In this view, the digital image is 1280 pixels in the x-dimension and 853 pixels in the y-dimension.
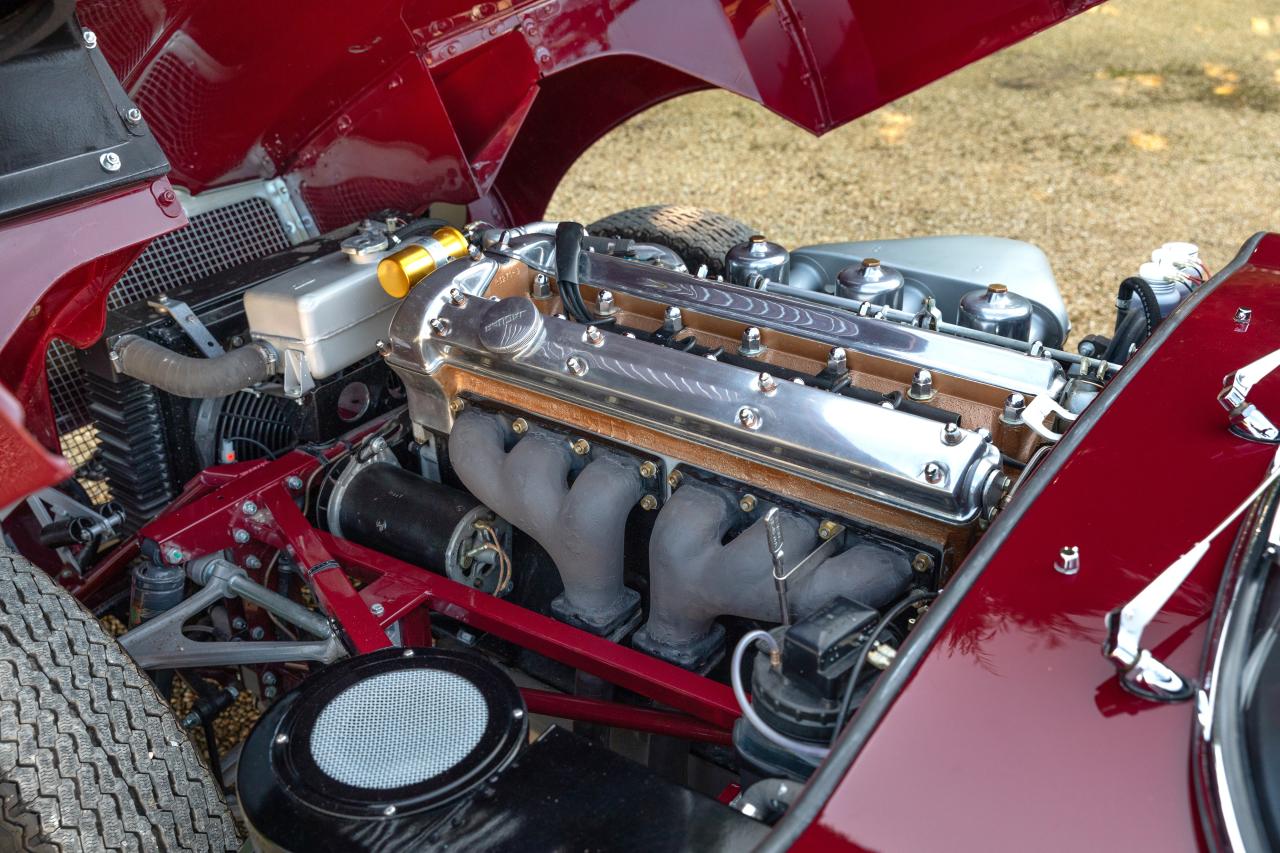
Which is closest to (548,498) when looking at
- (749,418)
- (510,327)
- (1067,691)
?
(510,327)

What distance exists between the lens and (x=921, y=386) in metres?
1.64

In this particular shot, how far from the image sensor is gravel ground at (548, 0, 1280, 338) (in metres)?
4.66

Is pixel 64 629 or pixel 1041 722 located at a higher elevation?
pixel 64 629

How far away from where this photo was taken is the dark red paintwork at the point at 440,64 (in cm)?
A: 206

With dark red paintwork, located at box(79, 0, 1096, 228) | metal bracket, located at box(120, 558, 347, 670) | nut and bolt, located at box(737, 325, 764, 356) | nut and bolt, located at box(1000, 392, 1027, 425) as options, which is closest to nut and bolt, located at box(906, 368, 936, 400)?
nut and bolt, located at box(1000, 392, 1027, 425)

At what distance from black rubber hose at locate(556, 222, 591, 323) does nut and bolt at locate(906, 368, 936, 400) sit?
58cm

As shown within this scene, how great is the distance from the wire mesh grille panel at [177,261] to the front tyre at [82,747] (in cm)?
77

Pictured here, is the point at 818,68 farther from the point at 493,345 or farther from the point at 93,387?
the point at 93,387

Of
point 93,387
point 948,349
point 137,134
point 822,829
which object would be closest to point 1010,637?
point 822,829

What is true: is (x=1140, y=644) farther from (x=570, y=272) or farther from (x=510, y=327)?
(x=570, y=272)

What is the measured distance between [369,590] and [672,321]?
661 millimetres

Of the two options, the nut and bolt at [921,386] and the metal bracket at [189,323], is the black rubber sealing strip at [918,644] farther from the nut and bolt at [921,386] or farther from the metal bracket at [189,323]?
the metal bracket at [189,323]

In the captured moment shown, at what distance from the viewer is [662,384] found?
1.65 metres

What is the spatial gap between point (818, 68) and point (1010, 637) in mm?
1475
